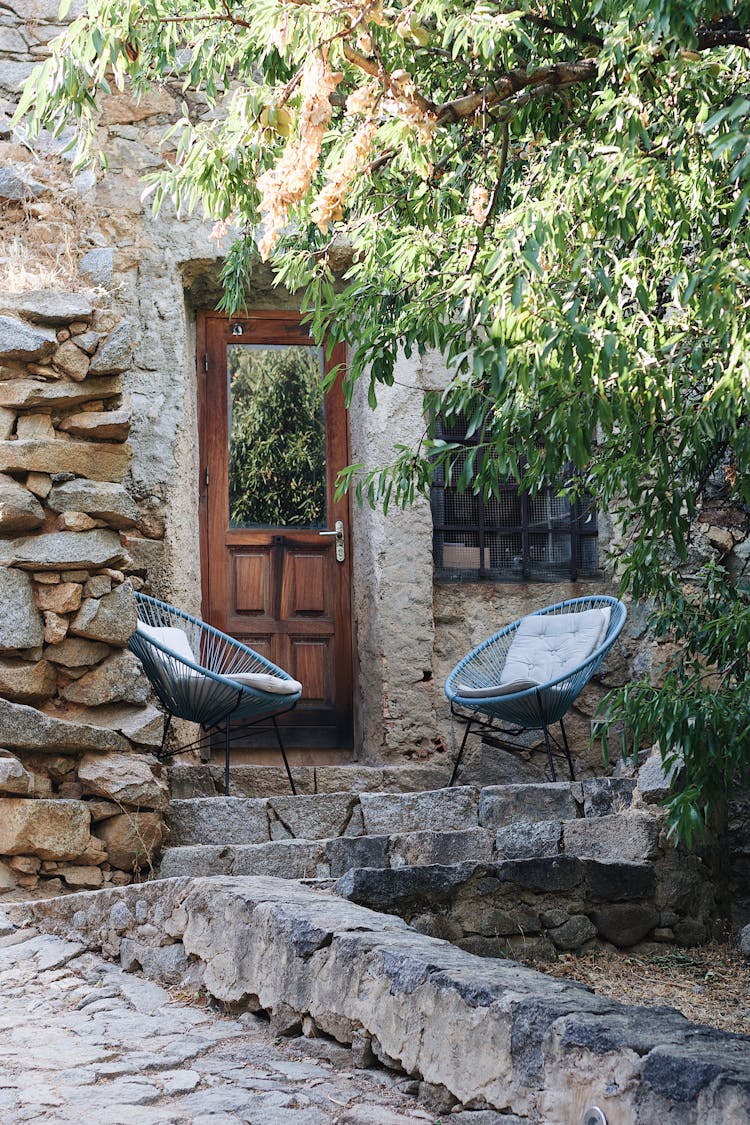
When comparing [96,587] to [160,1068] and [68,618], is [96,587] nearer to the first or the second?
[68,618]

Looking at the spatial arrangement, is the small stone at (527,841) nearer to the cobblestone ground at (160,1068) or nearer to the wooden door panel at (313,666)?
the cobblestone ground at (160,1068)

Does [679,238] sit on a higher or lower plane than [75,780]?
higher

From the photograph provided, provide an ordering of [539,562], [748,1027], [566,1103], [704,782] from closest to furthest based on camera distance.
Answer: [566,1103] → [704,782] → [748,1027] → [539,562]

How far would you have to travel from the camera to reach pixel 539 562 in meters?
6.28

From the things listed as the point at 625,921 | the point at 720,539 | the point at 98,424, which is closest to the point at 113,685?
the point at 98,424

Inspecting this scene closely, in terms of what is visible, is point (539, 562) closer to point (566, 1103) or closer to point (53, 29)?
point (53, 29)

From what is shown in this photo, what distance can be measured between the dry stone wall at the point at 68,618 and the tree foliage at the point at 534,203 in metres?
1.34

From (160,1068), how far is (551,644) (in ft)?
10.8

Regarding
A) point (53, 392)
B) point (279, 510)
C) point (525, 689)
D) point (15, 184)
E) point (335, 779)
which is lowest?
point (335, 779)

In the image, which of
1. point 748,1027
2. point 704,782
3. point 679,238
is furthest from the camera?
point 748,1027

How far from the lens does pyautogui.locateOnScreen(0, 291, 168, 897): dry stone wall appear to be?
13.3ft

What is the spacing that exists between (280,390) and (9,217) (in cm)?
164

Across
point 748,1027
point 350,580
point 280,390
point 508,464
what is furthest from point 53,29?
point 748,1027

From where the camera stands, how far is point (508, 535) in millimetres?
6277
